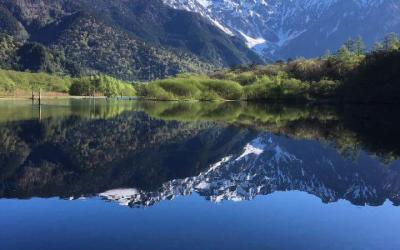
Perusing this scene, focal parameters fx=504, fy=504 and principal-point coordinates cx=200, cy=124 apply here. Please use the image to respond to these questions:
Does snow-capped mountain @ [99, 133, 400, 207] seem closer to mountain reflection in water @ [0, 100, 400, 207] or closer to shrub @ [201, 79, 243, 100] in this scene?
mountain reflection in water @ [0, 100, 400, 207]

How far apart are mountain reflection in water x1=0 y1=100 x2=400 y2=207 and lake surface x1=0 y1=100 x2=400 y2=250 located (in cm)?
9

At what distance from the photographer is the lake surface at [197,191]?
16828 millimetres

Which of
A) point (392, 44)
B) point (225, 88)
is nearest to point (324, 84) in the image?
point (392, 44)

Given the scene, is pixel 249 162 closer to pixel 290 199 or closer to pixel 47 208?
pixel 290 199

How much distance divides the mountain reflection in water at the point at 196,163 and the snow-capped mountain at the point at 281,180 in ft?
0.19

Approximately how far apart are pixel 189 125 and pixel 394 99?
68175mm

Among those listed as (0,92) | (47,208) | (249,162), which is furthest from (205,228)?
(0,92)

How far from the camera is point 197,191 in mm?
25250

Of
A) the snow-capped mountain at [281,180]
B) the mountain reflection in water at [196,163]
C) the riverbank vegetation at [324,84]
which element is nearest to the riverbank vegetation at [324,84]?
the riverbank vegetation at [324,84]

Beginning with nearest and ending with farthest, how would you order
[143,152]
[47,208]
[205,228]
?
1. [205,228]
2. [47,208]
3. [143,152]

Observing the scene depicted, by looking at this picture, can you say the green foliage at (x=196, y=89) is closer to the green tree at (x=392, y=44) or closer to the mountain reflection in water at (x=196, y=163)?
the green tree at (x=392, y=44)

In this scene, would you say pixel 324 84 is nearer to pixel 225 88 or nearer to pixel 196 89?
pixel 225 88

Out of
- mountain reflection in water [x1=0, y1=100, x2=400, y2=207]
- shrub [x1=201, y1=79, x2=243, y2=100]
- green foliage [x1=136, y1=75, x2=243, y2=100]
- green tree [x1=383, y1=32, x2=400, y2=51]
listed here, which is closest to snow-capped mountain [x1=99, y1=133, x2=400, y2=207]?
mountain reflection in water [x1=0, y1=100, x2=400, y2=207]

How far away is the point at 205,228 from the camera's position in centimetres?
1794
